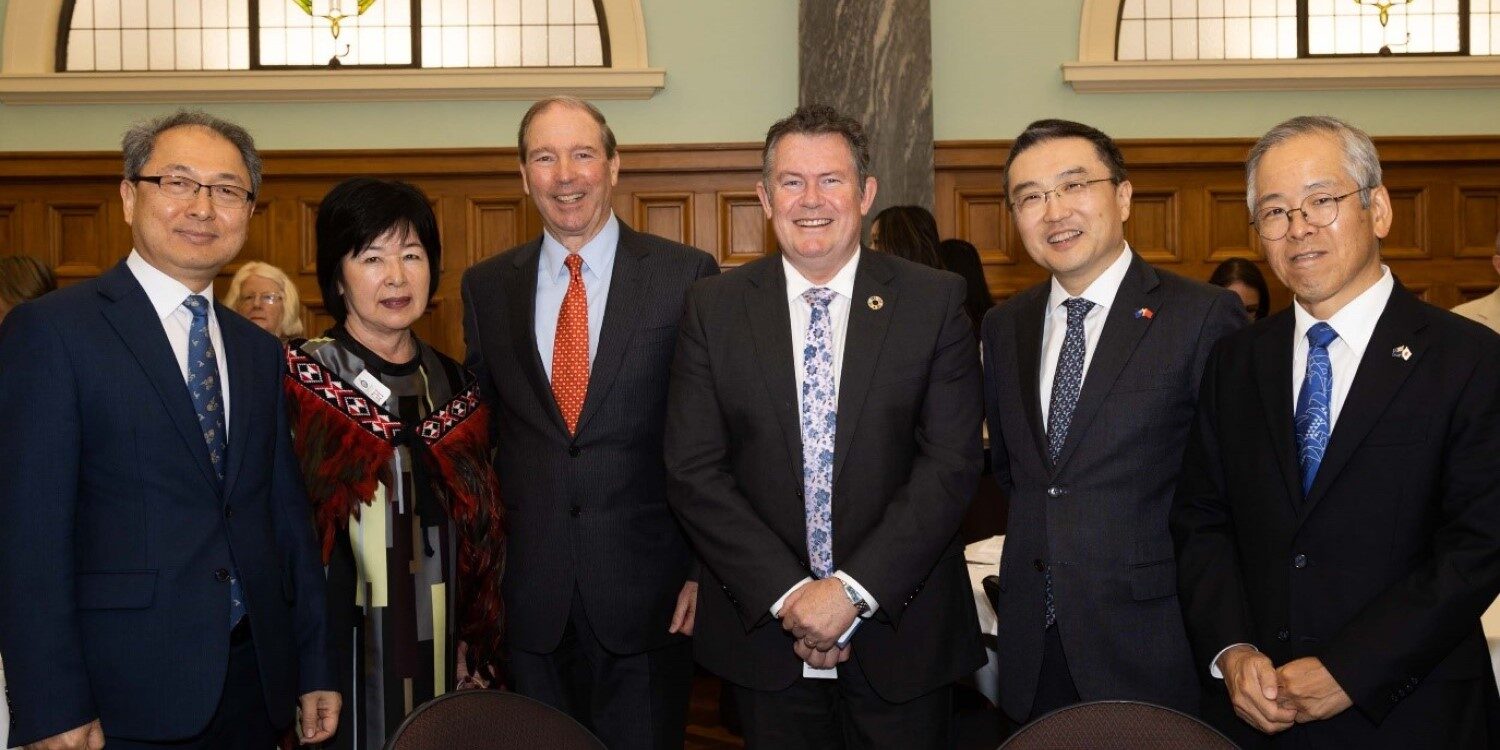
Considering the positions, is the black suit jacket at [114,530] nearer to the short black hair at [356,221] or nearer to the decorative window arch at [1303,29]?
the short black hair at [356,221]

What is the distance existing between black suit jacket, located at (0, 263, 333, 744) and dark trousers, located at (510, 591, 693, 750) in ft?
2.02

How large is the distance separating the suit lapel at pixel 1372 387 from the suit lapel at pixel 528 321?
4.89 feet

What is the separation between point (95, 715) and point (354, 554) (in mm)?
592

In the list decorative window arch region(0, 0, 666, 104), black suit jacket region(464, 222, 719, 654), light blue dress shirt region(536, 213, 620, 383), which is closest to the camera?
black suit jacket region(464, 222, 719, 654)

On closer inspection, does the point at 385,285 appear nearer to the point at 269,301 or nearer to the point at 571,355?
the point at 571,355

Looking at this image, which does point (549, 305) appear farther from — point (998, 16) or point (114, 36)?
point (114, 36)

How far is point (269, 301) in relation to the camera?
17.8ft

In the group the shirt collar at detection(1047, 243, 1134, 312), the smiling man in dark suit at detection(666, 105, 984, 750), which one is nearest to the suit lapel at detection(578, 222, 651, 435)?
the smiling man in dark suit at detection(666, 105, 984, 750)

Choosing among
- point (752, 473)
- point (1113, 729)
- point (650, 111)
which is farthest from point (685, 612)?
point (650, 111)

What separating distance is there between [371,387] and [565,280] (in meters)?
0.53

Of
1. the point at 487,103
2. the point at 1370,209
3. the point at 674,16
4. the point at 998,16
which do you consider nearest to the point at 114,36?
the point at 487,103

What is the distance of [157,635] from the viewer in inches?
83.6

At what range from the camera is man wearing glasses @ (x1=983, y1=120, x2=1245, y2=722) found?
2.35 m

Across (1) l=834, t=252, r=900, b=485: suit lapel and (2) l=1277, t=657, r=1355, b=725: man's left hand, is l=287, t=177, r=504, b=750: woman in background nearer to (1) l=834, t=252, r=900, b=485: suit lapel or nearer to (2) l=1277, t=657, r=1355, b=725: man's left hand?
(1) l=834, t=252, r=900, b=485: suit lapel
